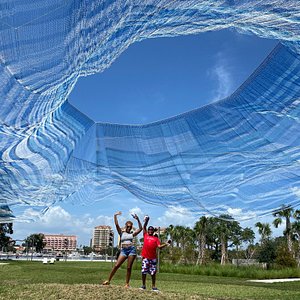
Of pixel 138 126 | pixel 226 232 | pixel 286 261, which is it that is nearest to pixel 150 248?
pixel 138 126

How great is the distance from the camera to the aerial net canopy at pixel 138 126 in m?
7.87

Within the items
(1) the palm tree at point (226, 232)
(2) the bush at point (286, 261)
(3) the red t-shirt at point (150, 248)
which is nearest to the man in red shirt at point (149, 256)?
(3) the red t-shirt at point (150, 248)

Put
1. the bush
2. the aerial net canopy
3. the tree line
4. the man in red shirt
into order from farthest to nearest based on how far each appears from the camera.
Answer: the tree line < the bush < the man in red shirt < the aerial net canopy

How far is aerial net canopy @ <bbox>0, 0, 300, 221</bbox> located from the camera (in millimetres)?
7871

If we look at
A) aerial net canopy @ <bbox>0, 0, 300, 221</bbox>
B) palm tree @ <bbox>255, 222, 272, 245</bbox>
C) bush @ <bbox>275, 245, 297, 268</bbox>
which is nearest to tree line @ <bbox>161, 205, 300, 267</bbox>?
palm tree @ <bbox>255, 222, 272, 245</bbox>

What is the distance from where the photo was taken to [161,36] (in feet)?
30.6

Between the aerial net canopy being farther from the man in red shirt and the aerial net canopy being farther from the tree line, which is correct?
the tree line

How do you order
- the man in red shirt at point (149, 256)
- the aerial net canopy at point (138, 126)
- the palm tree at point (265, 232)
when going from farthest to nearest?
the palm tree at point (265, 232)
the man in red shirt at point (149, 256)
the aerial net canopy at point (138, 126)

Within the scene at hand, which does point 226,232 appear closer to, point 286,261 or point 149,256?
point 286,261

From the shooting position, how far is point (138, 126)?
13102mm

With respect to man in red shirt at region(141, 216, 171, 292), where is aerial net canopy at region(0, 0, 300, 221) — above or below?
above

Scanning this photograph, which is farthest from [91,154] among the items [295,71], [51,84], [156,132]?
[295,71]

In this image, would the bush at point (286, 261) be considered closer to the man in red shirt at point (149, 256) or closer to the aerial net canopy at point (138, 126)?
the aerial net canopy at point (138, 126)

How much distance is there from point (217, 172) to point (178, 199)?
1.59 metres
